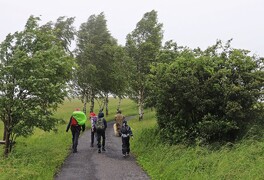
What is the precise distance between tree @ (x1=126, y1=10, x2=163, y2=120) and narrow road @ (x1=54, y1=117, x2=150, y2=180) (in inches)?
762

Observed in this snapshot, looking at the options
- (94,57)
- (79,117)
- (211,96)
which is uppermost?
(94,57)

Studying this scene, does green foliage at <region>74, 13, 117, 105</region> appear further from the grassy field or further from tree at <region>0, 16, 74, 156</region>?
the grassy field

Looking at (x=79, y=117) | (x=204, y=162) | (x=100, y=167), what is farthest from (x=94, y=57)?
(x=204, y=162)

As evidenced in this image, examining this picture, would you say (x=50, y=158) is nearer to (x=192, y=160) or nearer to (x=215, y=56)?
(x=192, y=160)

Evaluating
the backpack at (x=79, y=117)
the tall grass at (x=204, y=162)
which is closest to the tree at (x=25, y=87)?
the backpack at (x=79, y=117)

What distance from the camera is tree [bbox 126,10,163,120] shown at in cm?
3553

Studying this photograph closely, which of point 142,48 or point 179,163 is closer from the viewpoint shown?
point 179,163

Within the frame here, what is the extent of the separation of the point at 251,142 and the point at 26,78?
978cm

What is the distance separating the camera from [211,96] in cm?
1586

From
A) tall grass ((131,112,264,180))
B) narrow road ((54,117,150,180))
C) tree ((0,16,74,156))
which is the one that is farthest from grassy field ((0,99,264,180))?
tree ((0,16,74,156))

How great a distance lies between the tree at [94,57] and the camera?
121ft

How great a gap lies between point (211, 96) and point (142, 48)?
20533mm

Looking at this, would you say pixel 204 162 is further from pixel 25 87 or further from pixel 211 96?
pixel 25 87

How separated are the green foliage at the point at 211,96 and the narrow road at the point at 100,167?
2975mm
